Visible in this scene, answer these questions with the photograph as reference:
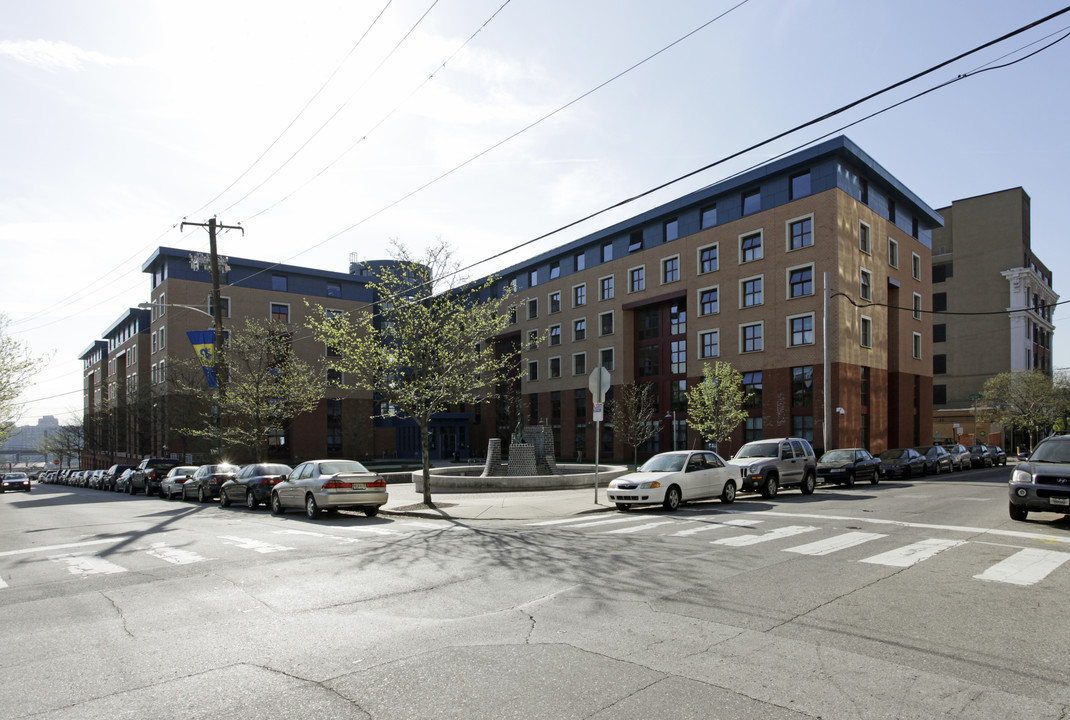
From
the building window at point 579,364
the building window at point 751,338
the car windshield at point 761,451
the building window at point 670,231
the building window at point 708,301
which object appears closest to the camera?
the car windshield at point 761,451

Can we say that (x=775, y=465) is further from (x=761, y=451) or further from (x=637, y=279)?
(x=637, y=279)

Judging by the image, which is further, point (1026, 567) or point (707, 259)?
point (707, 259)

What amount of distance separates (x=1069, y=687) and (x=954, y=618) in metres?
1.66

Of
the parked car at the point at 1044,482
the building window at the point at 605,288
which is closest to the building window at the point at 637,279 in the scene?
the building window at the point at 605,288

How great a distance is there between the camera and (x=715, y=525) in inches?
517

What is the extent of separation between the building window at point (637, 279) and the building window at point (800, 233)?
12171 mm

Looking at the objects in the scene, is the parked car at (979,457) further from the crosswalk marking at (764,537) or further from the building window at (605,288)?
the crosswalk marking at (764,537)

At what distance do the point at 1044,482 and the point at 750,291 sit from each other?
3113 cm

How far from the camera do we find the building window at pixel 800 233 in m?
39.1

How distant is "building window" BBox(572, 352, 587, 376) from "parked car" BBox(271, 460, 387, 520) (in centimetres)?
3974

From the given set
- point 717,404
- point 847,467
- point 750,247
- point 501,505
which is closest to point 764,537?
point 501,505

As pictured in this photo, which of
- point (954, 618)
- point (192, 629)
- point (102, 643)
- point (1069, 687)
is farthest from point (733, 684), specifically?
point (102, 643)

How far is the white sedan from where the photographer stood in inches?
634

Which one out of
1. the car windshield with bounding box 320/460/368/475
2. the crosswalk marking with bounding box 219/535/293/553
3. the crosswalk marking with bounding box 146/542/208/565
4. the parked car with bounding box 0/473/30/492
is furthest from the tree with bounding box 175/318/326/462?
the parked car with bounding box 0/473/30/492
